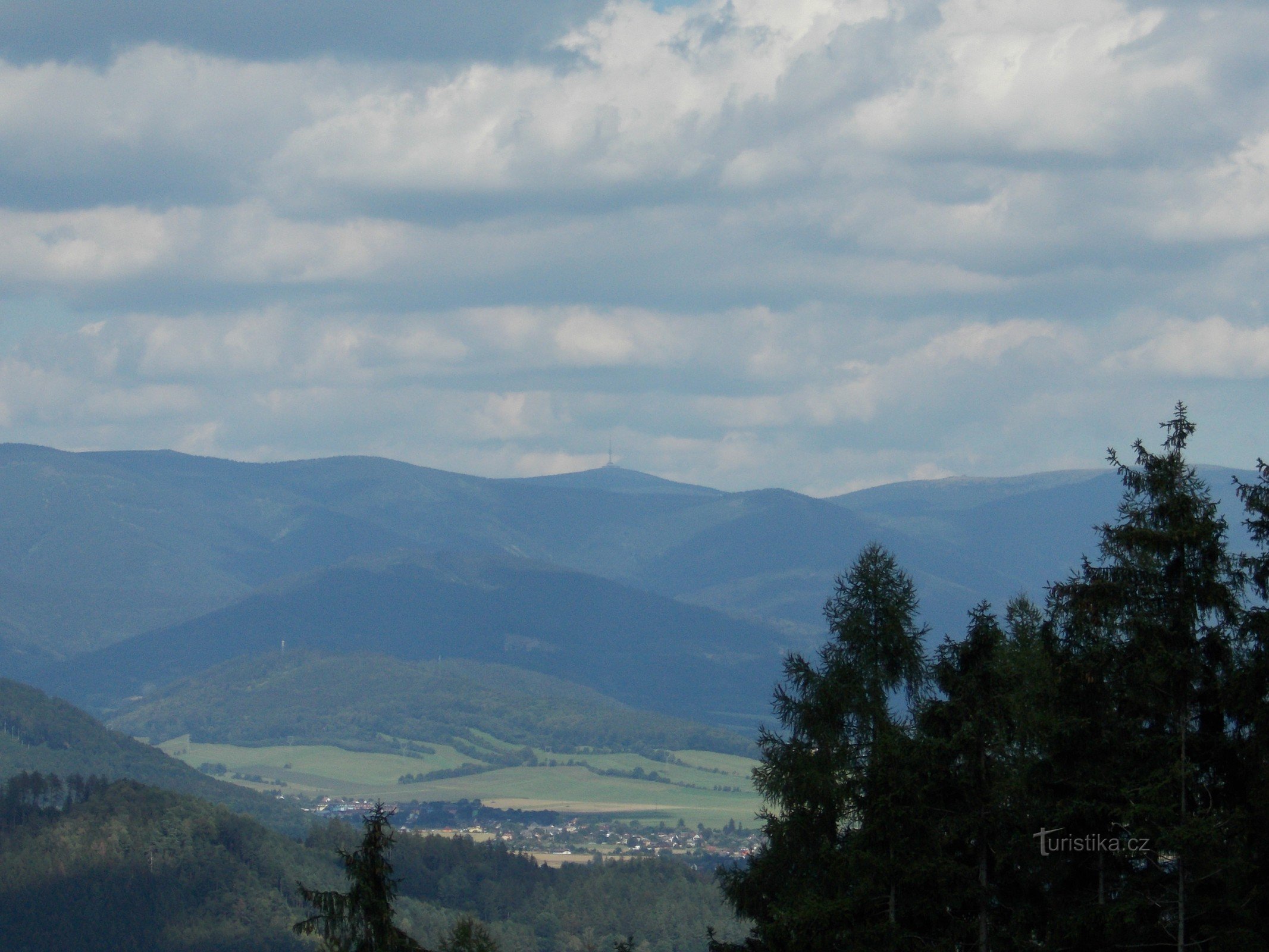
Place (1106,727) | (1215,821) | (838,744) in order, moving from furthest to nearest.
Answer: (838,744) < (1106,727) < (1215,821)

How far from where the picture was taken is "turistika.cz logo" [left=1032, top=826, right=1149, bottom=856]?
26.1 metres

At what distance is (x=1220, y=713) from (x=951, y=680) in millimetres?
4565

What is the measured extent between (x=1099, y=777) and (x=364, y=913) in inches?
520

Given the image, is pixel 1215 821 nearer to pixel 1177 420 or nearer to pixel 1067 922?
pixel 1067 922

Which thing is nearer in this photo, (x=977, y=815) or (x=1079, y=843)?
(x=1079, y=843)

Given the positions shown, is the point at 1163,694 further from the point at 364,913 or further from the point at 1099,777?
the point at 364,913

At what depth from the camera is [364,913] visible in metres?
29.5

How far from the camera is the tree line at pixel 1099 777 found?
25297 mm

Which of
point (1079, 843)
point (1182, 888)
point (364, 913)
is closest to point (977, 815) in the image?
point (1079, 843)

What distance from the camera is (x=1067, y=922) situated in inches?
1016

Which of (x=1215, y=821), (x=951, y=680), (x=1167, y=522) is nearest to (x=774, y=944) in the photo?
(x=951, y=680)

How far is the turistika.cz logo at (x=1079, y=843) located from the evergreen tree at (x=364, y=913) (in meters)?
11.5

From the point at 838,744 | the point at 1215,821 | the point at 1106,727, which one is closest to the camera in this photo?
the point at 1215,821

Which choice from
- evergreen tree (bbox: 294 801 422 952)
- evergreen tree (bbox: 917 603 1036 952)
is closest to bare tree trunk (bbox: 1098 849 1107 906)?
evergreen tree (bbox: 917 603 1036 952)
